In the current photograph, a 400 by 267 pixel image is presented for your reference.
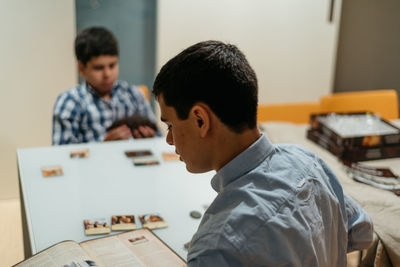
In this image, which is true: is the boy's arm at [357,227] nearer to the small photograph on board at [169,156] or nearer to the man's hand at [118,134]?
the small photograph on board at [169,156]

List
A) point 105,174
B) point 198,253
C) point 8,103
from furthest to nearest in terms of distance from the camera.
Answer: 1. point 8,103
2. point 105,174
3. point 198,253

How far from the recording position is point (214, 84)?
0.84m

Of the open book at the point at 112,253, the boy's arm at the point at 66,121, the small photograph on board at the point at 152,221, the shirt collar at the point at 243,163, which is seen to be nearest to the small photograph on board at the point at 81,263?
the open book at the point at 112,253

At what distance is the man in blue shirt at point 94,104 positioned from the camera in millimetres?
2271

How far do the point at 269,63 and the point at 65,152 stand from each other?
2210 millimetres

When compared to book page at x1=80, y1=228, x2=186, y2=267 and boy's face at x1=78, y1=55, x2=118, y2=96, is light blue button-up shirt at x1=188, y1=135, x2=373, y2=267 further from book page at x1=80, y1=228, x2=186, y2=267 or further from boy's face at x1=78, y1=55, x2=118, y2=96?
boy's face at x1=78, y1=55, x2=118, y2=96

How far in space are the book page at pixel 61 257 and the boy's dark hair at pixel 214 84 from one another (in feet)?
1.54

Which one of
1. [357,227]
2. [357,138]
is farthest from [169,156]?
[357,227]

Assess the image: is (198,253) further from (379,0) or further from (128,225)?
(379,0)

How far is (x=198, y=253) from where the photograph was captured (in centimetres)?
78

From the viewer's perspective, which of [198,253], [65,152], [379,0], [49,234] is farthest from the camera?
[379,0]

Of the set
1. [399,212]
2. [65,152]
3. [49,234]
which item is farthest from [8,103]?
[399,212]

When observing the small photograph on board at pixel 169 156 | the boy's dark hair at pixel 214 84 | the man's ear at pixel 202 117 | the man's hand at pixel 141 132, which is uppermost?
the boy's dark hair at pixel 214 84

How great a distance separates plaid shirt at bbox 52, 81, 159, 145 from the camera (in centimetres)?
228
